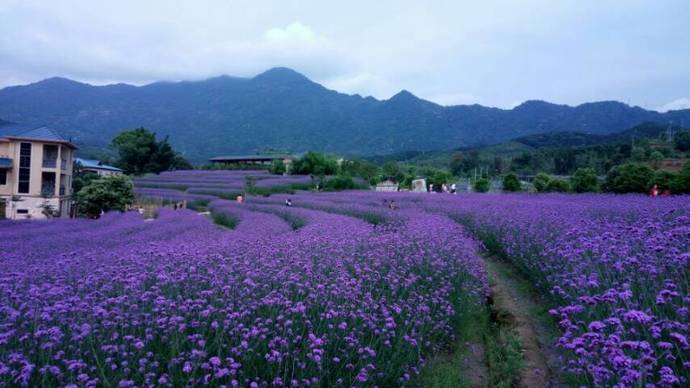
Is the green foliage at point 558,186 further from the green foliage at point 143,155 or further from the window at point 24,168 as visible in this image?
the green foliage at point 143,155

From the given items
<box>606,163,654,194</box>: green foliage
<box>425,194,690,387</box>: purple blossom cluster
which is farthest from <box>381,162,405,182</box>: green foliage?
<box>425,194,690,387</box>: purple blossom cluster

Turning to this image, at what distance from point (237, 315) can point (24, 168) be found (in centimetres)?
2911

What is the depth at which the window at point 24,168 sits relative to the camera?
26250mm

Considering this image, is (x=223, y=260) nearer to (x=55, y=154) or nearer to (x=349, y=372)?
(x=349, y=372)

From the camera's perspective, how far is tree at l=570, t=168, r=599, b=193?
2311cm

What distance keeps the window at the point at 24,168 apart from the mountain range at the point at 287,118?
56479 millimetres

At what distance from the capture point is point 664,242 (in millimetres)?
4594

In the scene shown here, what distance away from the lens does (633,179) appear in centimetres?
2102

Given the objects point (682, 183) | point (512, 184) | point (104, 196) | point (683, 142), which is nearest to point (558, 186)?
point (512, 184)

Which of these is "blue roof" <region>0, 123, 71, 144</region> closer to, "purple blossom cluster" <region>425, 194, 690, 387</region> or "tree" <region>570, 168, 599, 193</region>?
"purple blossom cluster" <region>425, 194, 690, 387</region>

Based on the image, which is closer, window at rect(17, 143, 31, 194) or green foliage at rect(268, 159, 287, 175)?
window at rect(17, 143, 31, 194)

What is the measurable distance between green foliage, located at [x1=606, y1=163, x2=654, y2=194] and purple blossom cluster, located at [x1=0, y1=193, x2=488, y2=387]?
59.9ft

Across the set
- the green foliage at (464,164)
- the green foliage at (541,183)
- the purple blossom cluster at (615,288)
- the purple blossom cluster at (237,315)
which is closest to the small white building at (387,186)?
the green foliage at (541,183)

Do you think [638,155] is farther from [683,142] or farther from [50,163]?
[50,163]
